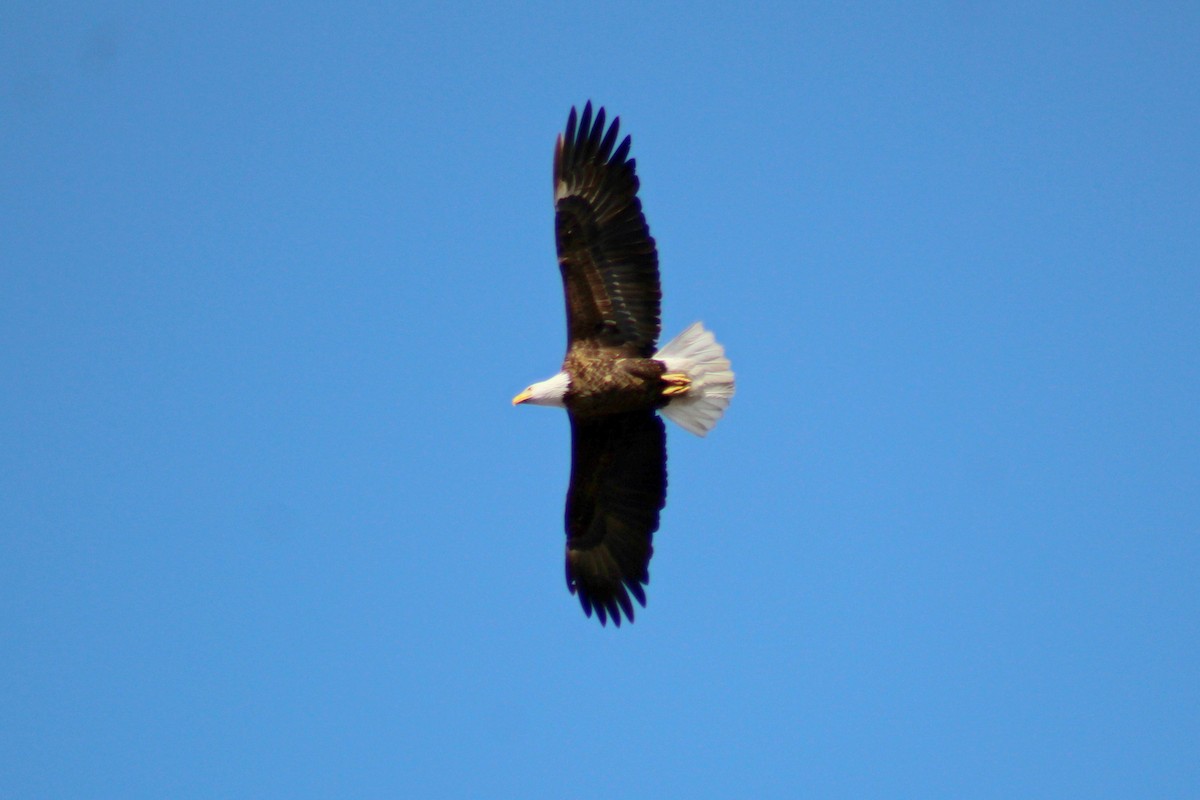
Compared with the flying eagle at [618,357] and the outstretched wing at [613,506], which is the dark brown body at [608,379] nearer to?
the flying eagle at [618,357]

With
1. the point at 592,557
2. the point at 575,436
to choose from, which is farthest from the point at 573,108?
the point at 592,557

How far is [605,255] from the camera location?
424 inches

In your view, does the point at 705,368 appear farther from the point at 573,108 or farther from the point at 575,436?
the point at 573,108

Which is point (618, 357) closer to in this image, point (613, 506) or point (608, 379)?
point (608, 379)

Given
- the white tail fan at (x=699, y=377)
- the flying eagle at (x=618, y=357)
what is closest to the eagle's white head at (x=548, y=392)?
the flying eagle at (x=618, y=357)

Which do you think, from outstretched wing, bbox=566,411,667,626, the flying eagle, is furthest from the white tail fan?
outstretched wing, bbox=566,411,667,626

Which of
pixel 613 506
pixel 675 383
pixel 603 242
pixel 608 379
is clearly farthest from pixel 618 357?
pixel 613 506

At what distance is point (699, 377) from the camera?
11.0m

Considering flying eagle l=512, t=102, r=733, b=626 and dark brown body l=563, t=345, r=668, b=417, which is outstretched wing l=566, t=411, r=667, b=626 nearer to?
flying eagle l=512, t=102, r=733, b=626

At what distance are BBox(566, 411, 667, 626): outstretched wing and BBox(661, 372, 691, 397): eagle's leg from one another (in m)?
0.28

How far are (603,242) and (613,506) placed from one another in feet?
6.08

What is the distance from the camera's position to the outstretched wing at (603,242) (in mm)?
10734

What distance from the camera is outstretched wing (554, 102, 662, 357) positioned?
35.2 feet

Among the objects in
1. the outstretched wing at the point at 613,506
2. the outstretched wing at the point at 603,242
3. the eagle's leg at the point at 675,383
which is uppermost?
the outstretched wing at the point at 603,242
